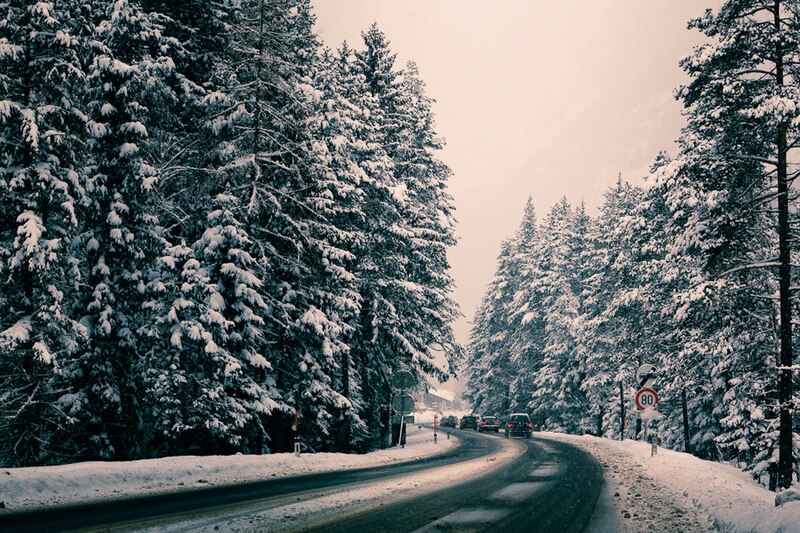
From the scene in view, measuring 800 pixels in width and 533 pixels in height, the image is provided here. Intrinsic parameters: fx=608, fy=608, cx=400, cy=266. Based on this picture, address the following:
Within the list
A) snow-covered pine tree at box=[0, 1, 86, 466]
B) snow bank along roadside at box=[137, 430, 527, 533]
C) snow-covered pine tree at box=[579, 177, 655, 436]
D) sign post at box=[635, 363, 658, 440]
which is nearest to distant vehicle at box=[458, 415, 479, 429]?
snow-covered pine tree at box=[579, 177, 655, 436]

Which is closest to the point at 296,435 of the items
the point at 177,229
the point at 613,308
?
the point at 177,229

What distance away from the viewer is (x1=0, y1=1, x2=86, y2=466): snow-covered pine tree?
14594 millimetres

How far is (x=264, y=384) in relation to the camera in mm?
20938

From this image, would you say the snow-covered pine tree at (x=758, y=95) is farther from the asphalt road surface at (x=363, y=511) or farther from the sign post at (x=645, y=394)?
the asphalt road surface at (x=363, y=511)

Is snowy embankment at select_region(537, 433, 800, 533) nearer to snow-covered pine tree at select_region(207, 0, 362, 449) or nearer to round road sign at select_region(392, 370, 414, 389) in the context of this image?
round road sign at select_region(392, 370, 414, 389)

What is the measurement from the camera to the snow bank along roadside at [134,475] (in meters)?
10.7

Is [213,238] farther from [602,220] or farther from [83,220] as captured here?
[602,220]

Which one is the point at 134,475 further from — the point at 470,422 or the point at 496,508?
the point at 470,422

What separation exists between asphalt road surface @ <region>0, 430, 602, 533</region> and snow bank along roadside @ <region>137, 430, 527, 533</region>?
59mm

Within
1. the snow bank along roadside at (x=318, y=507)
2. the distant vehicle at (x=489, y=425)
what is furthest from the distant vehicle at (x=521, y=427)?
the snow bank along roadside at (x=318, y=507)

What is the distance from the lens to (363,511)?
1003 cm

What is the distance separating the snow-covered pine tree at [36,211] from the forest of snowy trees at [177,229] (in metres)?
0.05

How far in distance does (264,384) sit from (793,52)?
18.6 meters

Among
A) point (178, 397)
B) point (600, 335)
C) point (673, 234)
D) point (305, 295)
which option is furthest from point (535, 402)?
point (178, 397)
